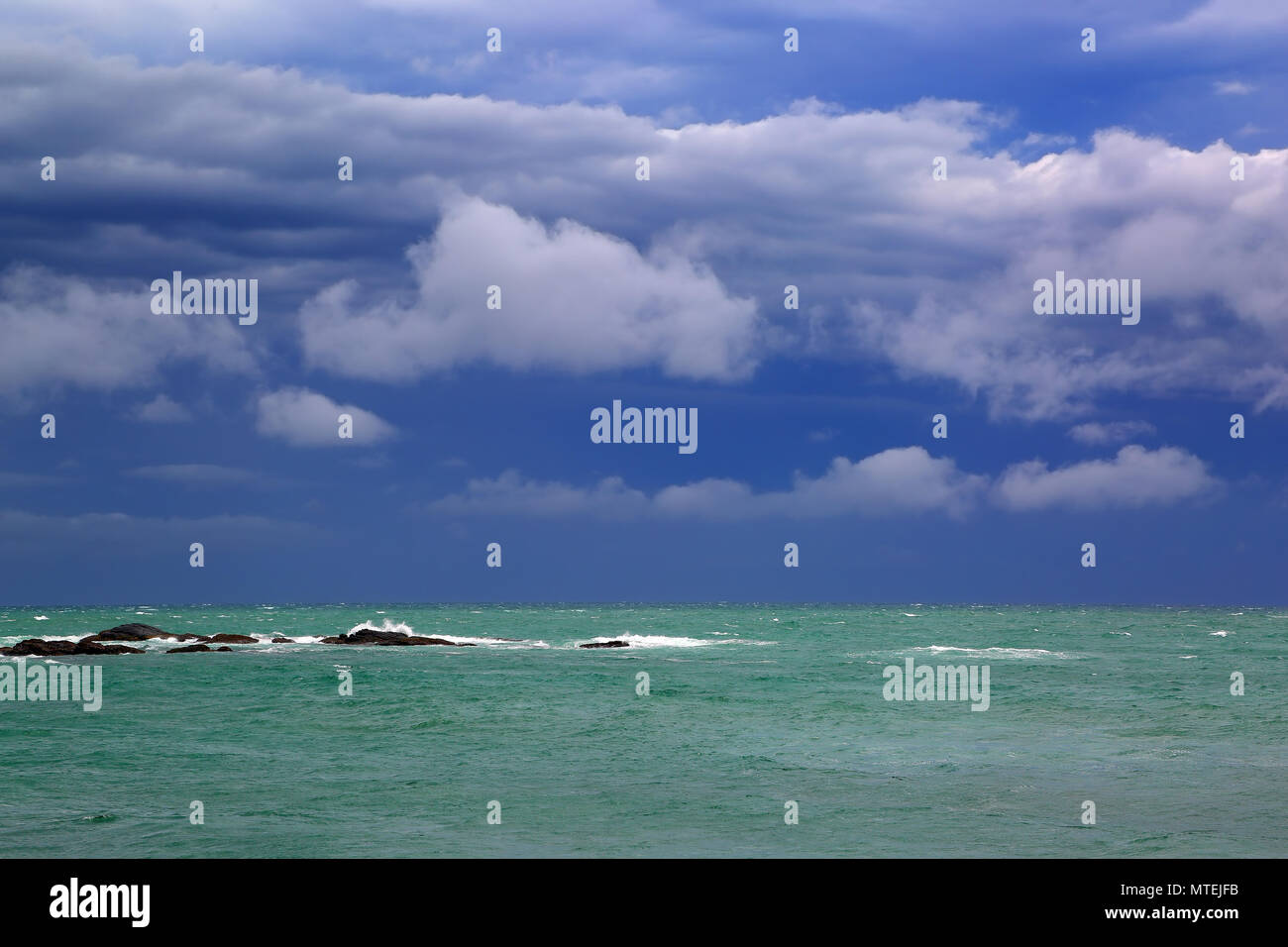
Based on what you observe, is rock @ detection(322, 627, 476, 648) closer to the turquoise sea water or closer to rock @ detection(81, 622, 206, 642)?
rock @ detection(81, 622, 206, 642)

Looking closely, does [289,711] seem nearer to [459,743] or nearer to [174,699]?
[174,699]

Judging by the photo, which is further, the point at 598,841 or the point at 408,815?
the point at 408,815

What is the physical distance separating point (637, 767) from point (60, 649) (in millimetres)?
48212

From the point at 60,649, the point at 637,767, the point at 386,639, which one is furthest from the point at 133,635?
the point at 637,767

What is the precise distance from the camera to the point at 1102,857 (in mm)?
16609

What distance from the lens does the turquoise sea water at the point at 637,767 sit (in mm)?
17922

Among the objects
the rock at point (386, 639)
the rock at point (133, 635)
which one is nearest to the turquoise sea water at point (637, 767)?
the rock at point (386, 639)

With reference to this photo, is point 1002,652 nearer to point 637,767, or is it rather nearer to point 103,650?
point 637,767

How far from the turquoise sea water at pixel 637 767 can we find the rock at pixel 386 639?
73.1 feet

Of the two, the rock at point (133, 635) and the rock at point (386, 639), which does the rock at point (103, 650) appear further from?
the rock at point (386, 639)

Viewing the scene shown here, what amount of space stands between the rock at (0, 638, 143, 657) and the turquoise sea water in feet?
49.9
